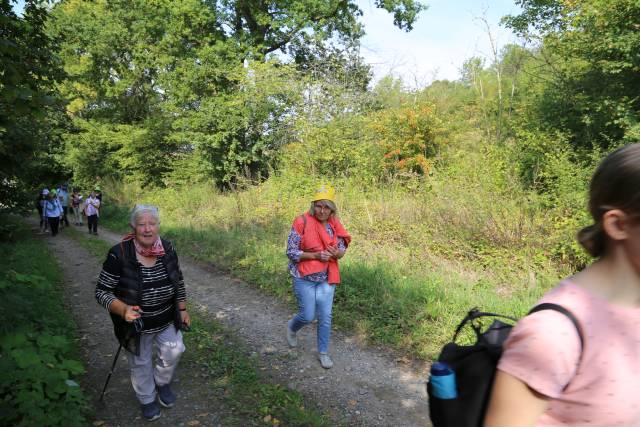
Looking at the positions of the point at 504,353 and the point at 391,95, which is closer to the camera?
the point at 504,353

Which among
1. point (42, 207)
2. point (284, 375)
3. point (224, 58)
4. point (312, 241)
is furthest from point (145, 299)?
point (224, 58)

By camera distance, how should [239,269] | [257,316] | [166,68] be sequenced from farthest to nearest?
[166,68], [239,269], [257,316]

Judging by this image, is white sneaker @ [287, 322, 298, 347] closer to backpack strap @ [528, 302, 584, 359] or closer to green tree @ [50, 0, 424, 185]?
backpack strap @ [528, 302, 584, 359]

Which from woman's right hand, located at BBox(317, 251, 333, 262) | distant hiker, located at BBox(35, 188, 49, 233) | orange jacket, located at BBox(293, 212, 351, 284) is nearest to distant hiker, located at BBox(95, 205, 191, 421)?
orange jacket, located at BBox(293, 212, 351, 284)

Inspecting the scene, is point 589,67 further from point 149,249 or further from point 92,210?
point 92,210

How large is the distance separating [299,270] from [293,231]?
434 mm

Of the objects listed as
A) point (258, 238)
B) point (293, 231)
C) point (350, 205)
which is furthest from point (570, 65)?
point (293, 231)

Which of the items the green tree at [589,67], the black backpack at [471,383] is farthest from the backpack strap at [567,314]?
the green tree at [589,67]

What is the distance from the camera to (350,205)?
11.0 m

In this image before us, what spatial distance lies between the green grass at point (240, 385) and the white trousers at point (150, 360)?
2.37 ft

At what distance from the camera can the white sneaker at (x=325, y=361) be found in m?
4.76

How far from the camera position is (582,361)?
110 centimetres

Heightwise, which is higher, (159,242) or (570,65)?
(570,65)

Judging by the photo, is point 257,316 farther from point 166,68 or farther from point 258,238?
point 166,68
